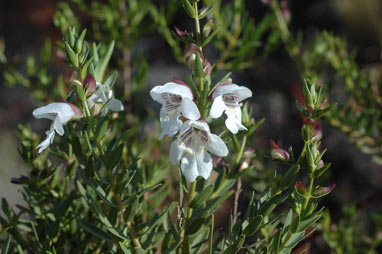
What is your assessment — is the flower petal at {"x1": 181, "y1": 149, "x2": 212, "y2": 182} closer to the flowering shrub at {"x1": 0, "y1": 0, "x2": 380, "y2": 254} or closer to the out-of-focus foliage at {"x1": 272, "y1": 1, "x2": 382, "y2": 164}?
the flowering shrub at {"x1": 0, "y1": 0, "x2": 380, "y2": 254}

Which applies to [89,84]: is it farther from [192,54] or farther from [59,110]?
[192,54]

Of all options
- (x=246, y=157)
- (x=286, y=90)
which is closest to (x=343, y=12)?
(x=286, y=90)

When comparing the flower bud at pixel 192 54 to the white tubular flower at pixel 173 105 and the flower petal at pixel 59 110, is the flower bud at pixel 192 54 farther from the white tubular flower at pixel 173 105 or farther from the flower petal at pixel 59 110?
the flower petal at pixel 59 110

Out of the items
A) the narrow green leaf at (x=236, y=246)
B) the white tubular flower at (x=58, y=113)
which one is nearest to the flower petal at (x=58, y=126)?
the white tubular flower at (x=58, y=113)

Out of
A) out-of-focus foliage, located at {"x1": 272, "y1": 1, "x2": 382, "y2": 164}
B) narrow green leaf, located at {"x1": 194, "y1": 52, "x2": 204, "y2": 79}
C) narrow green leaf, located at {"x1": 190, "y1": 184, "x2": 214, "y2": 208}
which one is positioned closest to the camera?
narrow green leaf, located at {"x1": 194, "y1": 52, "x2": 204, "y2": 79}

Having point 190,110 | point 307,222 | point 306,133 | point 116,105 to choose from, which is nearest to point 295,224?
point 307,222

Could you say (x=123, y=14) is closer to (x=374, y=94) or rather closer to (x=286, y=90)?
(x=374, y=94)

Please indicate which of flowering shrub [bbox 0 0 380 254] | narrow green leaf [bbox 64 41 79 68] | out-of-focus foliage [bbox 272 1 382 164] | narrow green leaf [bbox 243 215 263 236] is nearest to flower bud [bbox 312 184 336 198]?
flowering shrub [bbox 0 0 380 254]
